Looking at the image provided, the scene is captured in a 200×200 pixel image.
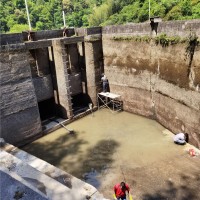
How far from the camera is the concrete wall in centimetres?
1224

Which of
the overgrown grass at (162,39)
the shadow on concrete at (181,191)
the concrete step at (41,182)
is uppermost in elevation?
the overgrown grass at (162,39)

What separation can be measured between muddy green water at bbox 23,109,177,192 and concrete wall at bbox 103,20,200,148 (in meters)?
1.17

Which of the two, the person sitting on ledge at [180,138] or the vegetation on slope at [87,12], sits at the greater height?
the vegetation on slope at [87,12]

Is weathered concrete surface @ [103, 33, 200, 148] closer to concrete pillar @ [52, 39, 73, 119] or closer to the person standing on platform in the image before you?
the person standing on platform

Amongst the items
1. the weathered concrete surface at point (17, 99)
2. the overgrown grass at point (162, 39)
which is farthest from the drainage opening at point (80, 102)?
the overgrown grass at point (162, 39)

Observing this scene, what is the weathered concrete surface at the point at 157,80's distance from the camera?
40.2ft

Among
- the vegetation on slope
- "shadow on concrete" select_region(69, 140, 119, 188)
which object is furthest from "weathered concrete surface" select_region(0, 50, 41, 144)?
the vegetation on slope

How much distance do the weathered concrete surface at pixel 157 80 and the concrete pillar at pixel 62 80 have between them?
391 cm

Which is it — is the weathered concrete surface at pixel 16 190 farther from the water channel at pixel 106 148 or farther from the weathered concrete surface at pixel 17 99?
the weathered concrete surface at pixel 17 99

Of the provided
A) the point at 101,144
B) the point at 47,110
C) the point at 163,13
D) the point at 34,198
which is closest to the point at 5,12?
the point at 163,13

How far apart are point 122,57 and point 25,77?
6987mm

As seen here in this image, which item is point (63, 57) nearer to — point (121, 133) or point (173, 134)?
point (121, 133)

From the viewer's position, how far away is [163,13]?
90.2 feet

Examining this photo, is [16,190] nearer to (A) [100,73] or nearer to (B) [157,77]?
(B) [157,77]
